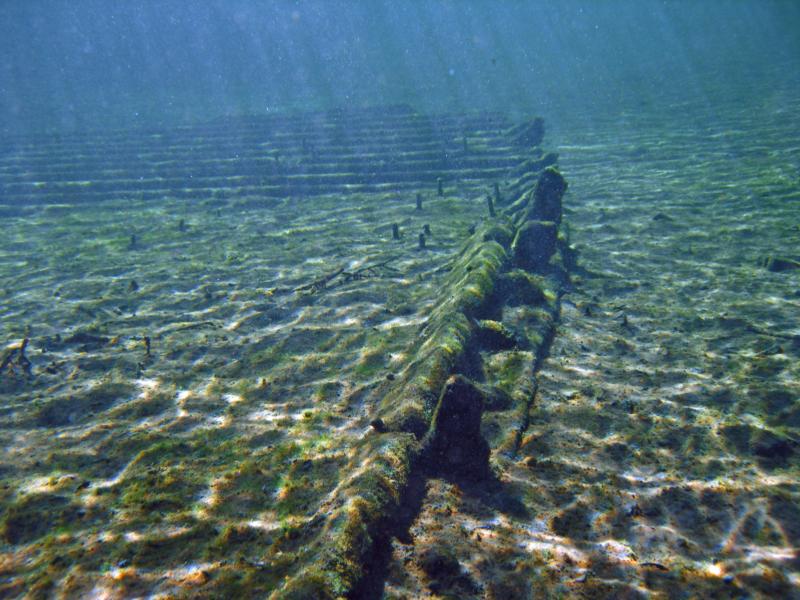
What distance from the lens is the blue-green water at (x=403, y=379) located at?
141 inches

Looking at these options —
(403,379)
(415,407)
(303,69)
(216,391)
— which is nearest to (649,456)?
(415,407)

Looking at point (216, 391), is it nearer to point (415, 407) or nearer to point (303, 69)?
point (415, 407)

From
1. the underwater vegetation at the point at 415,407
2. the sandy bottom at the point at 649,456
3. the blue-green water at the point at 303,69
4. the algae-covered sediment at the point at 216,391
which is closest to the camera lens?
the sandy bottom at the point at 649,456

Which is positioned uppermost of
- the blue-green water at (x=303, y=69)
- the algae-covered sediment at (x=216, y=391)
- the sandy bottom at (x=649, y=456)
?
the blue-green water at (x=303, y=69)

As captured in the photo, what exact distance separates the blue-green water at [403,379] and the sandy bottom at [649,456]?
3cm

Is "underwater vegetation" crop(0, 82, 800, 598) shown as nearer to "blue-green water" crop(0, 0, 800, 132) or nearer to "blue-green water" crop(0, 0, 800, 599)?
"blue-green water" crop(0, 0, 800, 599)

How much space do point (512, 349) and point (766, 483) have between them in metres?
3.06

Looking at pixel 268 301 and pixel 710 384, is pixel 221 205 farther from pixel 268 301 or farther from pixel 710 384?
pixel 710 384

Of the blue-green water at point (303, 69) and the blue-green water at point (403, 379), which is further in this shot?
the blue-green water at point (303, 69)

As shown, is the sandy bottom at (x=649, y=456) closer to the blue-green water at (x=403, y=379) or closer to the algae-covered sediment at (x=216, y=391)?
the blue-green water at (x=403, y=379)

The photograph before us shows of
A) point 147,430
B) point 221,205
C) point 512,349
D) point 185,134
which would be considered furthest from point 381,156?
point 147,430

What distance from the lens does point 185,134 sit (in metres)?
26.3

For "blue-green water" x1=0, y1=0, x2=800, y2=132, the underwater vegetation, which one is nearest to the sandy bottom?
the underwater vegetation

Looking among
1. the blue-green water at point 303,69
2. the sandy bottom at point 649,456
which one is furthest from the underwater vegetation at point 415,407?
the blue-green water at point 303,69
